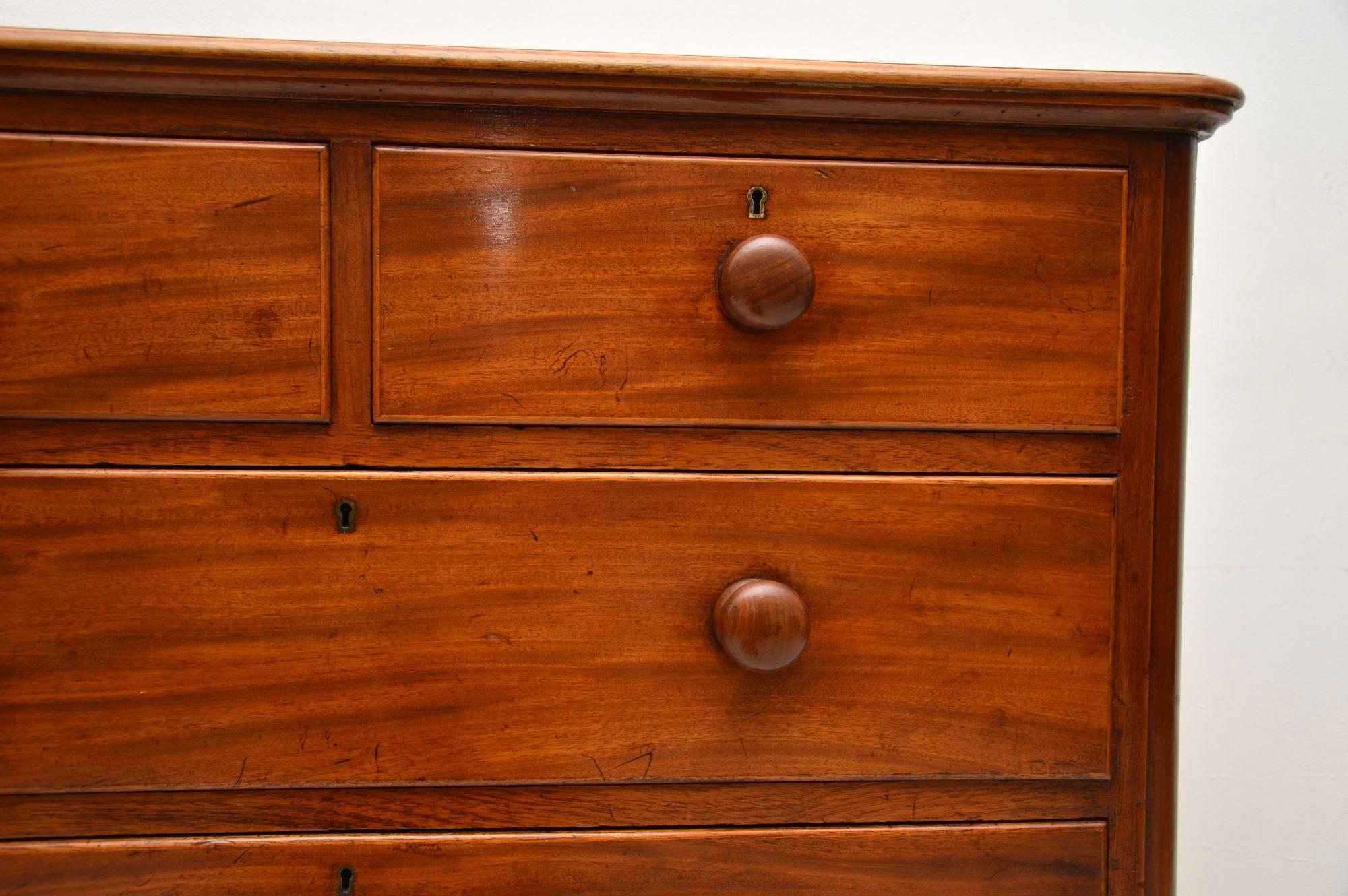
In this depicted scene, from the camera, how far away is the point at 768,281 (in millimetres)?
527

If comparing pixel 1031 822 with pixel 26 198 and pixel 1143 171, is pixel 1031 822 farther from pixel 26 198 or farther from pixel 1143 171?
pixel 26 198

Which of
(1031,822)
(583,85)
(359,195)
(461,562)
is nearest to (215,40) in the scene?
(359,195)

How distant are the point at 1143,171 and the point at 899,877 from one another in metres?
0.49

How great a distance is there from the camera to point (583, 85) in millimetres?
530

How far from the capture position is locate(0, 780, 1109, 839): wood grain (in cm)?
54

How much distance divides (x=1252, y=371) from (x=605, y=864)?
95 cm

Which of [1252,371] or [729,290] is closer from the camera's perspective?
[729,290]

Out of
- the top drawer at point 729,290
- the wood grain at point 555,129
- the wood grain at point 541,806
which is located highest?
the wood grain at point 555,129

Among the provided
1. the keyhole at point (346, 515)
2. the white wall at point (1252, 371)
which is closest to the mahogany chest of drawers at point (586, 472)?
the keyhole at point (346, 515)

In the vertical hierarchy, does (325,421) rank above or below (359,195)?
below

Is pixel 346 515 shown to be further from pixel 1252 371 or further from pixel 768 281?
pixel 1252 371

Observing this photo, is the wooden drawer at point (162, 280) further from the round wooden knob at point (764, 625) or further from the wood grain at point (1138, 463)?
the wood grain at point (1138, 463)

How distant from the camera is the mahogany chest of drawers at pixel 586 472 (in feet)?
1.74

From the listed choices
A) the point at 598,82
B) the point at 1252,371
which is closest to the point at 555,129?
the point at 598,82
